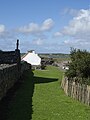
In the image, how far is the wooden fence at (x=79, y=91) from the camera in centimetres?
2421

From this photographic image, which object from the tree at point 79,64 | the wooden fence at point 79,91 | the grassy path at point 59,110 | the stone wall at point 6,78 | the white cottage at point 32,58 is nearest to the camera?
the grassy path at point 59,110

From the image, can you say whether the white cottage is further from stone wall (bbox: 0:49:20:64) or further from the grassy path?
the grassy path

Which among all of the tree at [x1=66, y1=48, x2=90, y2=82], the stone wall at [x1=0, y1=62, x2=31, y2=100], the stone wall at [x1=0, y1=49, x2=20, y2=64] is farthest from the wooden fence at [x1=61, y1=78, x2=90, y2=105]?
the stone wall at [x1=0, y1=49, x2=20, y2=64]

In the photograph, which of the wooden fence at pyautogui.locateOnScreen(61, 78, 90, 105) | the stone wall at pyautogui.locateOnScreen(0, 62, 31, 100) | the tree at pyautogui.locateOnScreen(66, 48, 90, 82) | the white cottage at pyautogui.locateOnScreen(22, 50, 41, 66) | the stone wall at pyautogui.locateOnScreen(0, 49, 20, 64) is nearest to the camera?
the stone wall at pyautogui.locateOnScreen(0, 62, 31, 100)

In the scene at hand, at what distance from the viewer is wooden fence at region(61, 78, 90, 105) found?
2421cm

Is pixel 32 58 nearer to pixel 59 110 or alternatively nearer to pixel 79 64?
pixel 79 64

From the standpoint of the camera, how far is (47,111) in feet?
68.4

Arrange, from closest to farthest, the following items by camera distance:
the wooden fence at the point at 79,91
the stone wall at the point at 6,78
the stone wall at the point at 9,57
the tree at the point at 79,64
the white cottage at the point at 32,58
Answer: the stone wall at the point at 6,78, the wooden fence at the point at 79,91, the tree at the point at 79,64, the stone wall at the point at 9,57, the white cottage at the point at 32,58

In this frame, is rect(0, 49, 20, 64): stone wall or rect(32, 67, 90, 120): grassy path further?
rect(0, 49, 20, 64): stone wall

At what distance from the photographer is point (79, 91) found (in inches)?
1029

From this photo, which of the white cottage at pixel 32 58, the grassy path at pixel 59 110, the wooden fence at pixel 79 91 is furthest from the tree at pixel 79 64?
the white cottage at pixel 32 58

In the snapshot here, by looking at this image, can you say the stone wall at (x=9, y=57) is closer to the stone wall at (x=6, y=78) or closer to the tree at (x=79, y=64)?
the stone wall at (x=6, y=78)

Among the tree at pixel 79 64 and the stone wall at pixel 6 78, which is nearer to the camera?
the stone wall at pixel 6 78

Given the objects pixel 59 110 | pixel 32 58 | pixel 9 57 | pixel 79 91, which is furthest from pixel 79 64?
pixel 32 58
